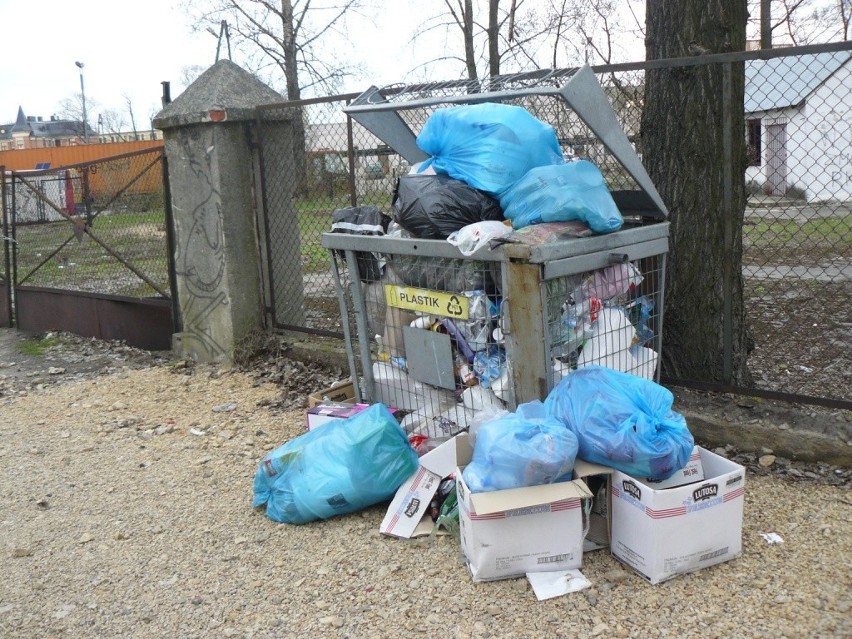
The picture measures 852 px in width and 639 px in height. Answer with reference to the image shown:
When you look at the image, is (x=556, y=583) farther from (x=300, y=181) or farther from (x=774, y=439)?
(x=300, y=181)

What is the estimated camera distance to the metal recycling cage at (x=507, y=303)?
3053 millimetres

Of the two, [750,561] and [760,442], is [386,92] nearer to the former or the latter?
[760,442]

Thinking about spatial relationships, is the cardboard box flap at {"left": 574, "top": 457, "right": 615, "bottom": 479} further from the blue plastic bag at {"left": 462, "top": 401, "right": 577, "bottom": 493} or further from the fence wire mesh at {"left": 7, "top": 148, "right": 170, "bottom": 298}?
the fence wire mesh at {"left": 7, "top": 148, "right": 170, "bottom": 298}

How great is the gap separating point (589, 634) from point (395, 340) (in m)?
1.71

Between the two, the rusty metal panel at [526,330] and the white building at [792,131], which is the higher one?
the white building at [792,131]

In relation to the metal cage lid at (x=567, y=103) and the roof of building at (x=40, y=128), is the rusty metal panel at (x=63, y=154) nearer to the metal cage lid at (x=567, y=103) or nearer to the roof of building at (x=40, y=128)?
the metal cage lid at (x=567, y=103)

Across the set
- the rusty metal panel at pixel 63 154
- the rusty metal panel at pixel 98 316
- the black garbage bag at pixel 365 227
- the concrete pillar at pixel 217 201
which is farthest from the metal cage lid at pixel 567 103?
the rusty metal panel at pixel 63 154

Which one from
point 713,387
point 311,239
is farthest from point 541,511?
point 311,239

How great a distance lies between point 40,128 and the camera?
93.9 m

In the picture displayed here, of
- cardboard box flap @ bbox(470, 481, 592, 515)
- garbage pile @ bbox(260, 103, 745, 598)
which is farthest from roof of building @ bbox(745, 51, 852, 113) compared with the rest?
cardboard box flap @ bbox(470, 481, 592, 515)

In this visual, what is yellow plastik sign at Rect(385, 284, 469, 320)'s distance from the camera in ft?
10.8

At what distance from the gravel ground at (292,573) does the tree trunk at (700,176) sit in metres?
0.77

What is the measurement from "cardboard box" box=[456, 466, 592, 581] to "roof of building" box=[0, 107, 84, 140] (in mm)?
85718

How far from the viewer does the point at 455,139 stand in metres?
3.47
